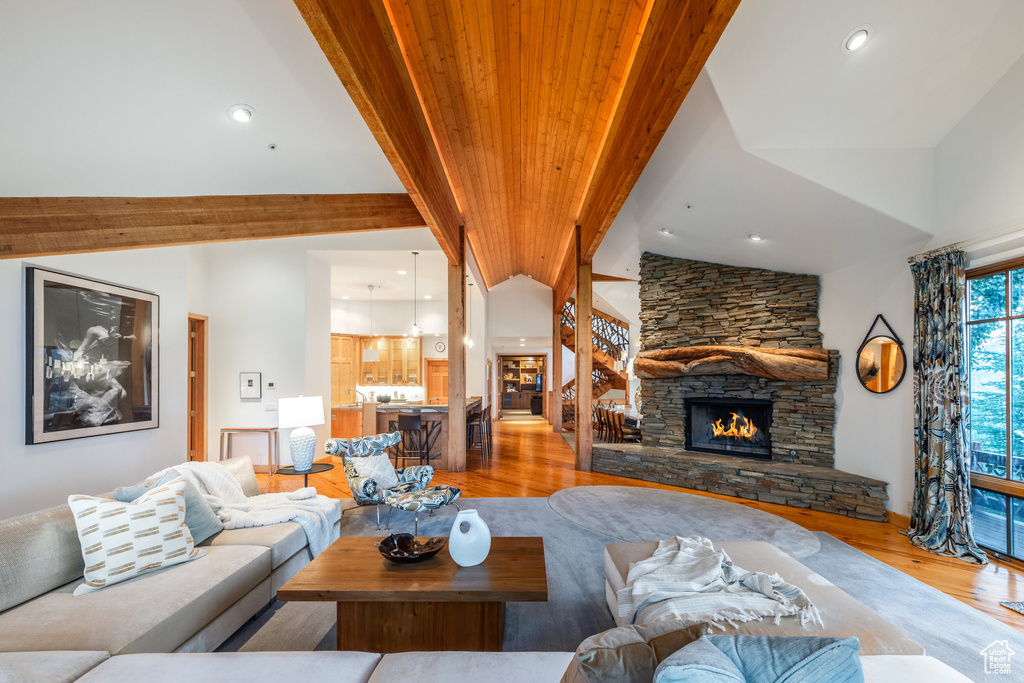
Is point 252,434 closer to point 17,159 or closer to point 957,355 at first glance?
point 17,159

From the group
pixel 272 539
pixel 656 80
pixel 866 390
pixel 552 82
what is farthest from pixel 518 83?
pixel 866 390

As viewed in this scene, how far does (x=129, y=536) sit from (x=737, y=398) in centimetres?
625

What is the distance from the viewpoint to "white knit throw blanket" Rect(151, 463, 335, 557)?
10.00ft

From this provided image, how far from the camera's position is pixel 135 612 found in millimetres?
1921

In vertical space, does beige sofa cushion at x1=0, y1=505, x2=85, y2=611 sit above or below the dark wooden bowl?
above

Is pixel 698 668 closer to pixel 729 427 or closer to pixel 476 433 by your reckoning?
pixel 729 427

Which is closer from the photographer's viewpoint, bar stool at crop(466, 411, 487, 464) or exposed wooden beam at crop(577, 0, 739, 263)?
exposed wooden beam at crop(577, 0, 739, 263)

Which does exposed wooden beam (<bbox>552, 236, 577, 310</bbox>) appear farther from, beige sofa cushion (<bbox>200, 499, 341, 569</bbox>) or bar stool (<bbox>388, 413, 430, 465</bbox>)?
beige sofa cushion (<bbox>200, 499, 341, 569</bbox>)

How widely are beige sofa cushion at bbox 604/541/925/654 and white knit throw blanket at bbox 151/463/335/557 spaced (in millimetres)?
2091

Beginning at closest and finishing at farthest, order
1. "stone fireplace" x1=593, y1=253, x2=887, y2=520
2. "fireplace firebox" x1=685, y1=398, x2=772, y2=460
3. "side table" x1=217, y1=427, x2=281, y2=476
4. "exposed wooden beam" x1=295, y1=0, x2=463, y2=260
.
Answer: "exposed wooden beam" x1=295, y1=0, x2=463, y2=260, "stone fireplace" x1=593, y1=253, x2=887, y2=520, "fireplace firebox" x1=685, y1=398, x2=772, y2=460, "side table" x1=217, y1=427, x2=281, y2=476

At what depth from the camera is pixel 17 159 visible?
268 centimetres

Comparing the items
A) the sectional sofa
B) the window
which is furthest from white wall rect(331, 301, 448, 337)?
the window

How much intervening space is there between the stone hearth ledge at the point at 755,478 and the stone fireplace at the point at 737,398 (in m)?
0.01

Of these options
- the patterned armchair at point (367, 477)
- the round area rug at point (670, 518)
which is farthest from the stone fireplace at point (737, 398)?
the patterned armchair at point (367, 477)
